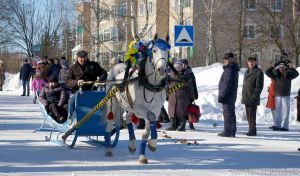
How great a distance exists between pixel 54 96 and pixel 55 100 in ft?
0.43

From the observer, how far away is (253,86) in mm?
15375

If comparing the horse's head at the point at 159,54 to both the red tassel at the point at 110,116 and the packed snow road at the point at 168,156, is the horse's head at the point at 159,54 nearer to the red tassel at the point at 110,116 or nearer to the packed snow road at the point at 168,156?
the packed snow road at the point at 168,156

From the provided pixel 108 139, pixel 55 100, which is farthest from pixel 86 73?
pixel 55 100

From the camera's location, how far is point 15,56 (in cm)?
6669

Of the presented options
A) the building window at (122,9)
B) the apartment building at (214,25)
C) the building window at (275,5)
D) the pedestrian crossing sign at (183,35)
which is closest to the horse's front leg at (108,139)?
the pedestrian crossing sign at (183,35)

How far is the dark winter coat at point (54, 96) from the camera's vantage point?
516 inches

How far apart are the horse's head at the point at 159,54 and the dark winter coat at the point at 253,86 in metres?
5.86

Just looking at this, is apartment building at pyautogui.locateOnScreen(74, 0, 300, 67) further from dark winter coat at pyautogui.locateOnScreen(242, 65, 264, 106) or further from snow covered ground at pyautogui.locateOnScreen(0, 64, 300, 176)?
snow covered ground at pyautogui.locateOnScreen(0, 64, 300, 176)

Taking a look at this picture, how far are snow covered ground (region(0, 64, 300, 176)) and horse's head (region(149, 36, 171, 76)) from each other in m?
1.58

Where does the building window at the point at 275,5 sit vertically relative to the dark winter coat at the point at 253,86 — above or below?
above

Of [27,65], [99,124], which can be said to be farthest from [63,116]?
[27,65]

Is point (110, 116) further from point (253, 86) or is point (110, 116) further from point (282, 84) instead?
point (282, 84)

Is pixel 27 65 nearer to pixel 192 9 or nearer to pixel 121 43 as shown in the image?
pixel 192 9

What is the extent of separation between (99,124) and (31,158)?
162 cm
